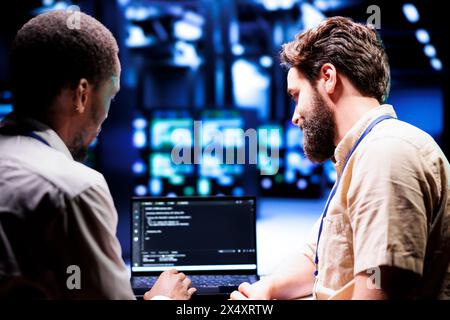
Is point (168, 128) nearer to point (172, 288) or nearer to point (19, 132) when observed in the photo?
point (172, 288)

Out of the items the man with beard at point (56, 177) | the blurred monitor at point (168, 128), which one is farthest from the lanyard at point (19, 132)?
the blurred monitor at point (168, 128)

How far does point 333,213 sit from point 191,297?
0.58 metres

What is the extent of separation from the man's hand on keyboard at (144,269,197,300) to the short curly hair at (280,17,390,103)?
81 centimetres

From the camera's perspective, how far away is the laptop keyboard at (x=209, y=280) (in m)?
1.85

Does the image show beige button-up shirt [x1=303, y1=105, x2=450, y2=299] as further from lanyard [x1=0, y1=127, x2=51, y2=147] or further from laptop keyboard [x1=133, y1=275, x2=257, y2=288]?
lanyard [x1=0, y1=127, x2=51, y2=147]

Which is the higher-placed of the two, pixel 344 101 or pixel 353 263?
pixel 344 101

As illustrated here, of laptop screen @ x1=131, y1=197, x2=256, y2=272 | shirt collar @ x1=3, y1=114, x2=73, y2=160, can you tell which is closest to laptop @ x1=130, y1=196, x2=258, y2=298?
laptop screen @ x1=131, y1=197, x2=256, y2=272

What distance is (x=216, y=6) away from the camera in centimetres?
856

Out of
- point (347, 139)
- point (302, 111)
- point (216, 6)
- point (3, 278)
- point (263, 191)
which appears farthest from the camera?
point (263, 191)

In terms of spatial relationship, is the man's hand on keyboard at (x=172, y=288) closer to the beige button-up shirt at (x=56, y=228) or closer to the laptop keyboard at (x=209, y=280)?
the laptop keyboard at (x=209, y=280)

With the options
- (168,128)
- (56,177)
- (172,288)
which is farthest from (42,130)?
(168,128)

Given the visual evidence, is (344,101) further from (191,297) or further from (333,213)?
(191,297)

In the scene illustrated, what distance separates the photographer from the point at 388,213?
1.24m

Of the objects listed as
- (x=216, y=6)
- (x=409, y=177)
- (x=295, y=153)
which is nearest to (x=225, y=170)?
(x=295, y=153)
